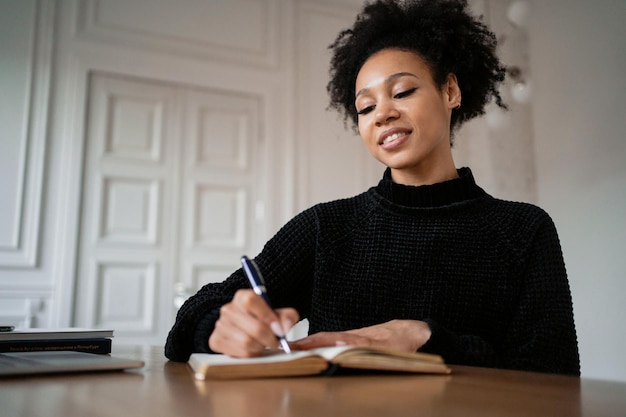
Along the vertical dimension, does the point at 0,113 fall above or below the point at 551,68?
below

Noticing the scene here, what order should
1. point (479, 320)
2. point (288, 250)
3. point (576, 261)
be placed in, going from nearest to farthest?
point (479, 320)
point (288, 250)
point (576, 261)

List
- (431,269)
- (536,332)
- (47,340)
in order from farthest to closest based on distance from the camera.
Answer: (431,269) < (536,332) < (47,340)

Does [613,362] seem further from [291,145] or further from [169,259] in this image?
[169,259]

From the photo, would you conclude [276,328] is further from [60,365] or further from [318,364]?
[60,365]

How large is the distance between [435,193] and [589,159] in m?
2.34

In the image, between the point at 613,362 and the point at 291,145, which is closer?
the point at 613,362

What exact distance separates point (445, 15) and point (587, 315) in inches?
91.5

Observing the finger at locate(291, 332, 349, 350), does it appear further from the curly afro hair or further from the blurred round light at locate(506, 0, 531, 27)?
the blurred round light at locate(506, 0, 531, 27)

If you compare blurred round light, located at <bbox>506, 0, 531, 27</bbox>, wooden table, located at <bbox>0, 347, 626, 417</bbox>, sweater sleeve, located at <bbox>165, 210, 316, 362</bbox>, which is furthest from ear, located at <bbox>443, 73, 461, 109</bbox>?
blurred round light, located at <bbox>506, 0, 531, 27</bbox>

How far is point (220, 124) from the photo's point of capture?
10.2 feet

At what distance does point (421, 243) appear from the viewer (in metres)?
1.09

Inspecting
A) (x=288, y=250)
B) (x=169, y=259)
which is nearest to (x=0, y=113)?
(x=169, y=259)

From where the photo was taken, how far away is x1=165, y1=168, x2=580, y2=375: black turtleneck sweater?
973 millimetres

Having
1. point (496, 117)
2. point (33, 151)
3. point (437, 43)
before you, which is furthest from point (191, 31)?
point (437, 43)
